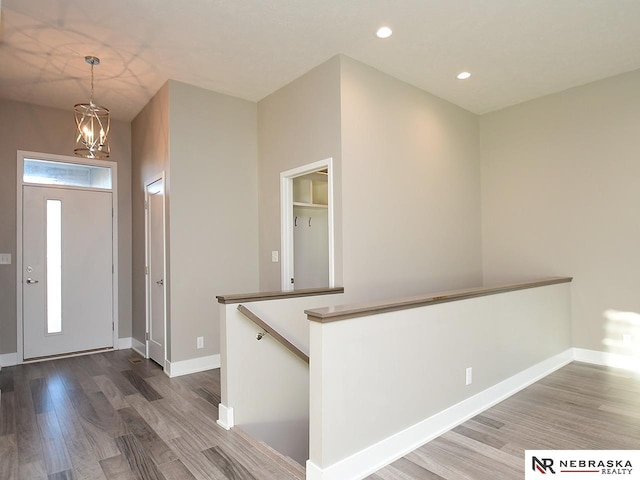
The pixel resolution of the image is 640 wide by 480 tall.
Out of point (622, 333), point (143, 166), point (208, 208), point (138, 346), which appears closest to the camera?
point (622, 333)

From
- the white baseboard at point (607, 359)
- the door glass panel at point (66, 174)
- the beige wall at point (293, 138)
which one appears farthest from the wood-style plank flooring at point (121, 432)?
the white baseboard at point (607, 359)

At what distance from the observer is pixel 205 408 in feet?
10.4

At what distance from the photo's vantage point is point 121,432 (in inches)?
109

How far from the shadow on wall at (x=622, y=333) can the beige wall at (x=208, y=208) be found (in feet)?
13.0

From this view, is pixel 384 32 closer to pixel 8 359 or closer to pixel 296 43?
pixel 296 43

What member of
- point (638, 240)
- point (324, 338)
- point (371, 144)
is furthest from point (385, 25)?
point (638, 240)

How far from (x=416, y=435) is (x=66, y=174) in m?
5.03

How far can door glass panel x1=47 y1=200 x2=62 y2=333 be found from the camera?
4770 mm

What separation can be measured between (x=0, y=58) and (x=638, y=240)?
6.45m

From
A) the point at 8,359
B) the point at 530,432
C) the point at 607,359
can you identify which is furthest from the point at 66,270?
the point at 607,359

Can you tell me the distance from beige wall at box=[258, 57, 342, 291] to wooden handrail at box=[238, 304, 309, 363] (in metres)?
0.76

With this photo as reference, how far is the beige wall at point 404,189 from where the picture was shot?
3639mm

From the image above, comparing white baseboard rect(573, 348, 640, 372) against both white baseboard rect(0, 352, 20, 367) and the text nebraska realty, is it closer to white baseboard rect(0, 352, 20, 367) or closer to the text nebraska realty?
the text nebraska realty

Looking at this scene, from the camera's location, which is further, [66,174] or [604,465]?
[66,174]
